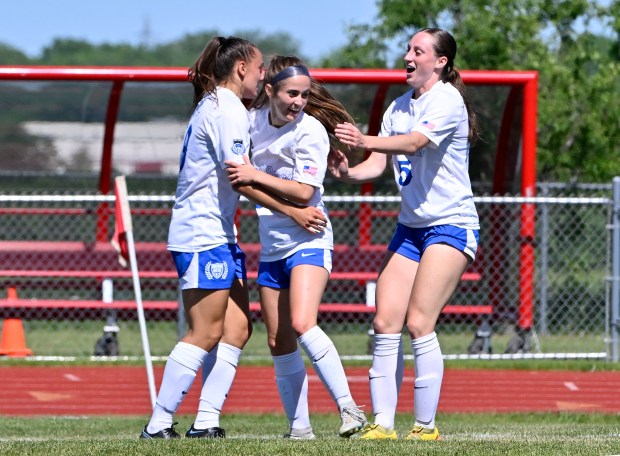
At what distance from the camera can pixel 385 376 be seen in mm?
6531

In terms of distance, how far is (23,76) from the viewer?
12664 mm

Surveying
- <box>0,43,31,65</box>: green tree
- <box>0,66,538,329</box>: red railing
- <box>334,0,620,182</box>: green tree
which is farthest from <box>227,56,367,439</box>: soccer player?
<box>0,43,31,65</box>: green tree

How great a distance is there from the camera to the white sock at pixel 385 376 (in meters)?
6.50

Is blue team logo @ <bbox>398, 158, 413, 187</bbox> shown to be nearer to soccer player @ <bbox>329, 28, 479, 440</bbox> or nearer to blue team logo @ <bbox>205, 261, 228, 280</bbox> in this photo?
soccer player @ <bbox>329, 28, 479, 440</bbox>

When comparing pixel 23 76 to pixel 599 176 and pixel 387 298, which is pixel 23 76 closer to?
pixel 387 298

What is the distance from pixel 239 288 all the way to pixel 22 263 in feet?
27.8

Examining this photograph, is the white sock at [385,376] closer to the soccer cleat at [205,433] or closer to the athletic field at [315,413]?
the athletic field at [315,413]

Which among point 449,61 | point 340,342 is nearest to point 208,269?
point 449,61

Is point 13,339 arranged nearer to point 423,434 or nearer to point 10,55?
point 423,434

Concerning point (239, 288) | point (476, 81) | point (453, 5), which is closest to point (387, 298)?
point (239, 288)

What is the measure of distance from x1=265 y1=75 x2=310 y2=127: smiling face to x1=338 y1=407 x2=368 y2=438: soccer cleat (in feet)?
4.84

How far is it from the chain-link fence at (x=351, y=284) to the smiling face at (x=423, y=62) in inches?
214

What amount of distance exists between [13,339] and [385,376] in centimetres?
775

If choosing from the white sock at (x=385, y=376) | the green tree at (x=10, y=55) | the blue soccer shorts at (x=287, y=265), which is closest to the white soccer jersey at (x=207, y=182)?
the blue soccer shorts at (x=287, y=265)
